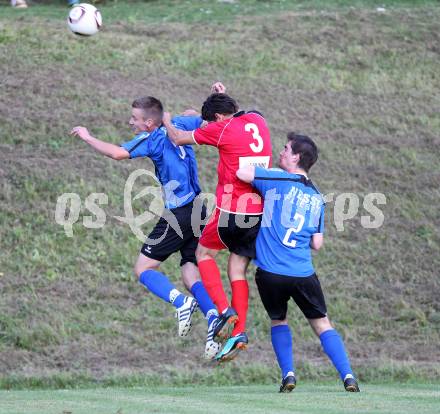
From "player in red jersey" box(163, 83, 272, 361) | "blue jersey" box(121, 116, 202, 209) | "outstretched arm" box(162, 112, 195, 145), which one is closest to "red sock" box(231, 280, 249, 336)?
"player in red jersey" box(163, 83, 272, 361)

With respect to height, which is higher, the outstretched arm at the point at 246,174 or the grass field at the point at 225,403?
the outstretched arm at the point at 246,174

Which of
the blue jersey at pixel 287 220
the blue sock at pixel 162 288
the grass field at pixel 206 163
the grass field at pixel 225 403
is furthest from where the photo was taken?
the grass field at pixel 206 163

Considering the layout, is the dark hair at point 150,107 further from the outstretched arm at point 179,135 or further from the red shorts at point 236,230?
the red shorts at point 236,230

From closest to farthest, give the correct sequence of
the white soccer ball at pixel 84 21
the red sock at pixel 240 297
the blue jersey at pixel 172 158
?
1. the red sock at pixel 240 297
2. the blue jersey at pixel 172 158
3. the white soccer ball at pixel 84 21

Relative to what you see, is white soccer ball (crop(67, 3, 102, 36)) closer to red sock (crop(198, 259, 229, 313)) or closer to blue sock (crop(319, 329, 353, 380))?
red sock (crop(198, 259, 229, 313))

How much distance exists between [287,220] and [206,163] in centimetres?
877

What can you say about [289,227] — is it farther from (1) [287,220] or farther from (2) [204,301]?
(2) [204,301]

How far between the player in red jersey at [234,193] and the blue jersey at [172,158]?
0.23 metres

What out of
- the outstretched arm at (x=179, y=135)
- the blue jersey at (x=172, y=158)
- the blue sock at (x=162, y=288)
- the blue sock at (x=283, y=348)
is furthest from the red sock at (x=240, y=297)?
the outstretched arm at (x=179, y=135)

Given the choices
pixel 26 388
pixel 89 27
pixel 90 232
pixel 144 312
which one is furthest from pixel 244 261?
pixel 90 232

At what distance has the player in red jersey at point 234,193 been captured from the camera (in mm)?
8992

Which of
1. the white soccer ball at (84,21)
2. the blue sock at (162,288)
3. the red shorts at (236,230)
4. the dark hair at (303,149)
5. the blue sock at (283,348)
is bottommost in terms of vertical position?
the blue sock at (283,348)

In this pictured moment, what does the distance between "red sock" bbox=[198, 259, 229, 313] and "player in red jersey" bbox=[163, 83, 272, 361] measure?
45mm

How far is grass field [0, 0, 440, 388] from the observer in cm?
1390
